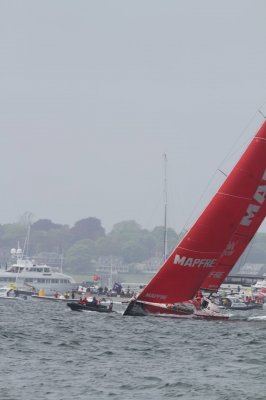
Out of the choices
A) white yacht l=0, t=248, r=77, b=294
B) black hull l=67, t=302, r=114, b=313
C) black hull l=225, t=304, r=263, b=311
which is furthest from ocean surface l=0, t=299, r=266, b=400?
white yacht l=0, t=248, r=77, b=294

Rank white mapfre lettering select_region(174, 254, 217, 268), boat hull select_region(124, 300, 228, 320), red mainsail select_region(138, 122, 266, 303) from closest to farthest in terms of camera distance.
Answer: red mainsail select_region(138, 122, 266, 303) < white mapfre lettering select_region(174, 254, 217, 268) < boat hull select_region(124, 300, 228, 320)

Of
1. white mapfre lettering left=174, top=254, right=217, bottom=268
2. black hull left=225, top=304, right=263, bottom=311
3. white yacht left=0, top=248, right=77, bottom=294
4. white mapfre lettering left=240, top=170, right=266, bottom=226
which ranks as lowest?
white mapfre lettering left=174, top=254, right=217, bottom=268

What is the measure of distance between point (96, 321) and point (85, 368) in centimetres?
2453

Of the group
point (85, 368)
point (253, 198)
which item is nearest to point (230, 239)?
point (253, 198)

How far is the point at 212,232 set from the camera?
6078cm

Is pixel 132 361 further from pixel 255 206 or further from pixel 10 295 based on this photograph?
pixel 10 295

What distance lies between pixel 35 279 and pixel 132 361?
103 meters

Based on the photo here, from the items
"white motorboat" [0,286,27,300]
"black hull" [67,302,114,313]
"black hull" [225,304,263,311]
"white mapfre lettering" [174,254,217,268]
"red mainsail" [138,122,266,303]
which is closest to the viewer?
"red mainsail" [138,122,266,303]

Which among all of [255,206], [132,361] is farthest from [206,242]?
[132,361]

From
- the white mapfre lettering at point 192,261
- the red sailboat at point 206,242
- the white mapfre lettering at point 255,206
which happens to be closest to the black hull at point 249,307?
the white mapfre lettering at point 255,206

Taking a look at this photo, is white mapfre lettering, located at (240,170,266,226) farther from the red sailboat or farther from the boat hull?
the boat hull

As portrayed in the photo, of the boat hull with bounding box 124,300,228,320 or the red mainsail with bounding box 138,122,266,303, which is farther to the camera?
the boat hull with bounding box 124,300,228,320

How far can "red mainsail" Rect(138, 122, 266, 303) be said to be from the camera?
60.2 m

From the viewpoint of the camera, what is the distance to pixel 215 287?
217 feet
